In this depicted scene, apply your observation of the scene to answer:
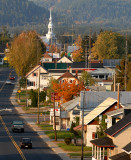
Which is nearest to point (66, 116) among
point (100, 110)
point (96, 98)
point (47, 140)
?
point (96, 98)

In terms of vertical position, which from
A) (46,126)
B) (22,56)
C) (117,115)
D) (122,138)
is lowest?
(46,126)

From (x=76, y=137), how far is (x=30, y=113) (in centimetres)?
3627

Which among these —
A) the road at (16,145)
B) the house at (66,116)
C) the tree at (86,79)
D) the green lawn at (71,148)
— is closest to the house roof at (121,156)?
the road at (16,145)

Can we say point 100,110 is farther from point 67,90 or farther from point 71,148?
point 67,90

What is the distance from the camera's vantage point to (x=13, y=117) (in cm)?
9388

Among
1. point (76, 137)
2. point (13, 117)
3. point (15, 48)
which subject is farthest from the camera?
point (15, 48)

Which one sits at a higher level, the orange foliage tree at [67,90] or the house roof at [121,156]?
the orange foliage tree at [67,90]

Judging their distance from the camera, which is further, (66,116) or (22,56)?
(22,56)

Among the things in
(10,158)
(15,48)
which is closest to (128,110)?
(10,158)

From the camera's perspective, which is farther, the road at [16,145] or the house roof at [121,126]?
the road at [16,145]

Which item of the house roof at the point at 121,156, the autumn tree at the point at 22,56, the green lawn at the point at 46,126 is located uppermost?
the autumn tree at the point at 22,56

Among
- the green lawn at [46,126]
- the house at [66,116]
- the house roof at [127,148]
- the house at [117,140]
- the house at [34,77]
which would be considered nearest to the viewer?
the house roof at [127,148]

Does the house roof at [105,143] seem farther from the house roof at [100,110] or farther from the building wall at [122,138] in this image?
the house roof at [100,110]

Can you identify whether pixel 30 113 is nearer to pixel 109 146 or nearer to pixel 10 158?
pixel 10 158
